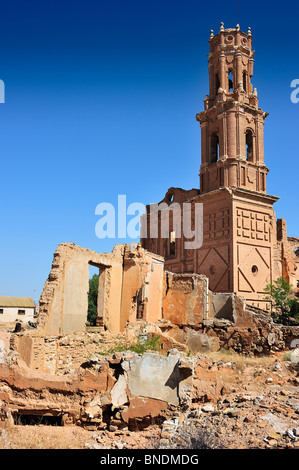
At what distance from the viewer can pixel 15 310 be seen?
4447 cm

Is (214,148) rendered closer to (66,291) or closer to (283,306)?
(283,306)

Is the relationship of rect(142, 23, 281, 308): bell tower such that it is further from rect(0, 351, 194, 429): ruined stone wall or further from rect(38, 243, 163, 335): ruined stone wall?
rect(0, 351, 194, 429): ruined stone wall

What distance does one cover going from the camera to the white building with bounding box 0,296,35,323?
4388 cm

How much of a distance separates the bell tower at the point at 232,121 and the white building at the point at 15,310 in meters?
27.3

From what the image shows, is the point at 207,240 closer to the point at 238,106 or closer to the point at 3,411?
the point at 238,106

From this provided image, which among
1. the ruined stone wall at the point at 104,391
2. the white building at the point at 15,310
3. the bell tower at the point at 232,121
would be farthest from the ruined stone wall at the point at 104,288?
the white building at the point at 15,310

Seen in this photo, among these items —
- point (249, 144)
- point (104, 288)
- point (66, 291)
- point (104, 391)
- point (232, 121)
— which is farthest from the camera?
point (249, 144)

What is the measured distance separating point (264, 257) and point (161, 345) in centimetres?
1081

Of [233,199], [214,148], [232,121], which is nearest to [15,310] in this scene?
[214,148]

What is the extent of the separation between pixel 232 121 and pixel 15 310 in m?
30.6

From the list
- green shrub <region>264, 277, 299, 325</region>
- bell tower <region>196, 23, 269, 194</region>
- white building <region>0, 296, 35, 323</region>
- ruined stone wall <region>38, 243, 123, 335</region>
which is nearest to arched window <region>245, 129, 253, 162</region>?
bell tower <region>196, 23, 269, 194</region>
